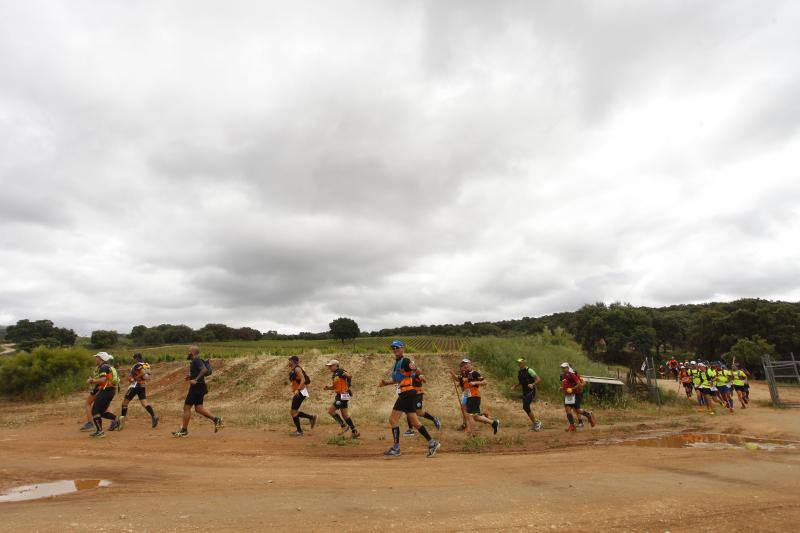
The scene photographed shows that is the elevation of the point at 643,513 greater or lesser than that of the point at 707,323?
lesser

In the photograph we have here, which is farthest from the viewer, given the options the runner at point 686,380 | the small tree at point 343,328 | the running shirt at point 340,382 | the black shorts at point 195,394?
the small tree at point 343,328

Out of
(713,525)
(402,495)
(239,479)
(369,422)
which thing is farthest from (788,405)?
(239,479)

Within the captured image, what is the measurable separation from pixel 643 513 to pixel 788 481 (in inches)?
131

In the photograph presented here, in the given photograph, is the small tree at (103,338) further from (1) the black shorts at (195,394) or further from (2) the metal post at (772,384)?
(2) the metal post at (772,384)

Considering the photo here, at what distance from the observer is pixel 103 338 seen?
63.9m

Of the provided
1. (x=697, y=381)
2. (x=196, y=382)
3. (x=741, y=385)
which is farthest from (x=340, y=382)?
(x=741, y=385)

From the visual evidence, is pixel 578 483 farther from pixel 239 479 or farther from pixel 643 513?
pixel 239 479

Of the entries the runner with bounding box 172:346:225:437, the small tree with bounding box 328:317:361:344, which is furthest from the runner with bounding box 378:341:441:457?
the small tree with bounding box 328:317:361:344

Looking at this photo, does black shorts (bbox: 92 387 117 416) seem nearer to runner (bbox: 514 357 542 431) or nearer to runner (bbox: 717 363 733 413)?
runner (bbox: 514 357 542 431)

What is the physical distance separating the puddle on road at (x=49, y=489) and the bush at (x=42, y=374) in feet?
61.0

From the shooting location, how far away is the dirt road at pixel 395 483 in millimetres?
5109

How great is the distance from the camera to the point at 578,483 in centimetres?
677

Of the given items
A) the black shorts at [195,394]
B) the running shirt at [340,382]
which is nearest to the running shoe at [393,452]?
the running shirt at [340,382]

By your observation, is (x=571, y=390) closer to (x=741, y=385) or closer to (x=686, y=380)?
(x=741, y=385)
